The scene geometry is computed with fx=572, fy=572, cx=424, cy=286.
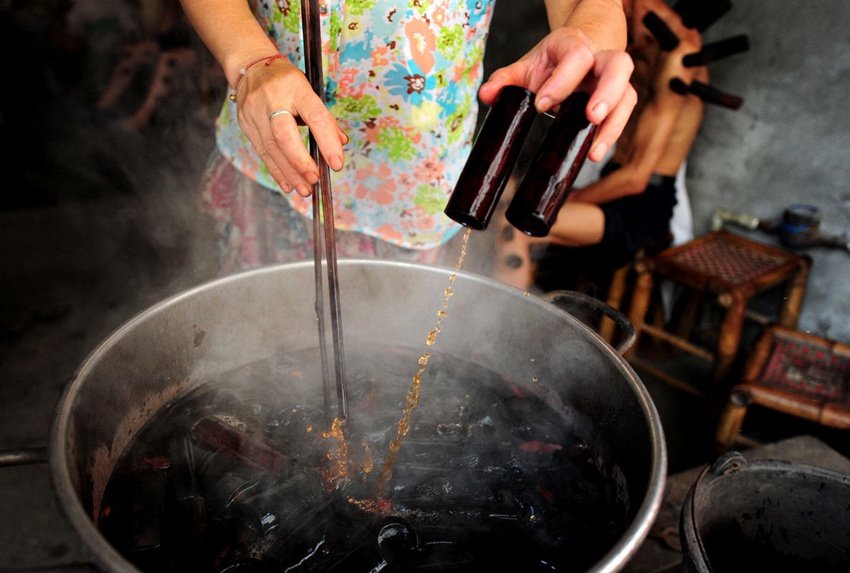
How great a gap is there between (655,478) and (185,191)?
16.8 ft

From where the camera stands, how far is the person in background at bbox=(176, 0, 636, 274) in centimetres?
133

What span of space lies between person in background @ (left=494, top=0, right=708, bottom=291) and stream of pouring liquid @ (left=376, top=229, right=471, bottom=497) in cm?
179

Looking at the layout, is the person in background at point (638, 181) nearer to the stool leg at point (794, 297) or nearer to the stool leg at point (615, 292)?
the stool leg at point (615, 292)

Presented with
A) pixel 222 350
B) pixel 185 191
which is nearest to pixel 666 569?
pixel 222 350

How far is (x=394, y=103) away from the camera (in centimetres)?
193

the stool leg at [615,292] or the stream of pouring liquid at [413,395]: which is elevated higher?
the stream of pouring liquid at [413,395]

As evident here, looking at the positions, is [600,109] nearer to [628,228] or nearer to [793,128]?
[628,228]

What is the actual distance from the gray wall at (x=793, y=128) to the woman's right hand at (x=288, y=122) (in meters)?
3.72

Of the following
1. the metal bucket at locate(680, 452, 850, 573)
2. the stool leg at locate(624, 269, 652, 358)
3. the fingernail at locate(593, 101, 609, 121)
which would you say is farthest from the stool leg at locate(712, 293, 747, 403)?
the fingernail at locate(593, 101, 609, 121)

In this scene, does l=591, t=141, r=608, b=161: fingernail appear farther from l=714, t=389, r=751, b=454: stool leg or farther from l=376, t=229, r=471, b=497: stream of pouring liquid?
l=714, t=389, r=751, b=454: stool leg

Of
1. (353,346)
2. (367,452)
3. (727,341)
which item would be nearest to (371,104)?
(353,346)

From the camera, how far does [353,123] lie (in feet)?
6.54

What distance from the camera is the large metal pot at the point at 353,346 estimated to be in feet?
4.03

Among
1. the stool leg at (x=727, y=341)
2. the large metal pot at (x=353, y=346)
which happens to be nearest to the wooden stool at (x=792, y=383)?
the stool leg at (x=727, y=341)
